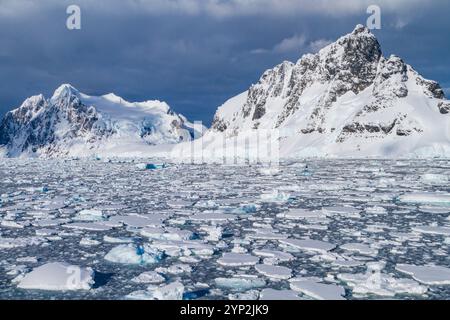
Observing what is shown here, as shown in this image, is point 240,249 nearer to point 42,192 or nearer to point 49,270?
point 49,270

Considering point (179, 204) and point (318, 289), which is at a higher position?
point (179, 204)

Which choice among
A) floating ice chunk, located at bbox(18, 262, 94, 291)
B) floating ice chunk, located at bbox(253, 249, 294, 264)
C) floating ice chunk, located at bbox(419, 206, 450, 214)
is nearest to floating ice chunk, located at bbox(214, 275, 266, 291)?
floating ice chunk, located at bbox(253, 249, 294, 264)

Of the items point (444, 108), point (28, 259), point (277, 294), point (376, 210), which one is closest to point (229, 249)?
point (277, 294)

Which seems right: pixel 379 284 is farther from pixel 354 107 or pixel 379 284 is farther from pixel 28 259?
pixel 354 107

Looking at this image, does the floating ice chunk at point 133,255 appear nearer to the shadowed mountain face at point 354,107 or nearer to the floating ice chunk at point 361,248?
the floating ice chunk at point 361,248

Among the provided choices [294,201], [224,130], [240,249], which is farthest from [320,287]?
[224,130]

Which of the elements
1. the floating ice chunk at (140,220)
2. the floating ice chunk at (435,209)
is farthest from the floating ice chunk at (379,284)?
the floating ice chunk at (435,209)
